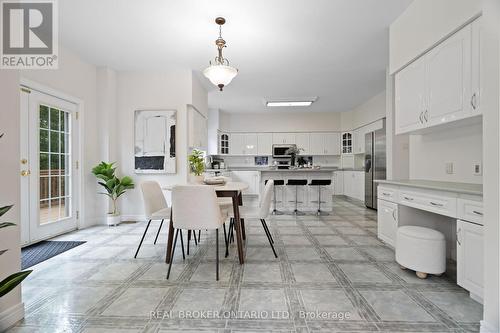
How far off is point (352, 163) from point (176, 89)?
225 inches

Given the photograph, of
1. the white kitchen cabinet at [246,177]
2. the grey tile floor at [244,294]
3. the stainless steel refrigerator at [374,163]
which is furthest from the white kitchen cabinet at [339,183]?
the grey tile floor at [244,294]

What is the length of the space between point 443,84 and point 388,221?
1.57 meters

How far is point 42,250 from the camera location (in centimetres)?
293

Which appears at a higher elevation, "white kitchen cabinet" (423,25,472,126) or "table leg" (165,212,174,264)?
"white kitchen cabinet" (423,25,472,126)

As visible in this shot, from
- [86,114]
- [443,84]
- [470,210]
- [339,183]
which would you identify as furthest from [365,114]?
[86,114]

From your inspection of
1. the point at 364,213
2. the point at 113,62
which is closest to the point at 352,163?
the point at 364,213

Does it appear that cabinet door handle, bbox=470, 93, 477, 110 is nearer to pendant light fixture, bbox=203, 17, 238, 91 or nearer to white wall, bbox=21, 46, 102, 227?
pendant light fixture, bbox=203, 17, 238, 91

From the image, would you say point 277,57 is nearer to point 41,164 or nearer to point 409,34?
point 409,34

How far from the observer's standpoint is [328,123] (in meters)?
7.93

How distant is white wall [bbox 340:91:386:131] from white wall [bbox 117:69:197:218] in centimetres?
440

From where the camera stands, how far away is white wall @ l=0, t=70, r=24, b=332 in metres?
1.48

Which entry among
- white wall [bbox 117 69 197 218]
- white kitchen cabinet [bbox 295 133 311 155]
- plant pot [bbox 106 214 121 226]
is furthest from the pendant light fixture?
white kitchen cabinet [bbox 295 133 311 155]

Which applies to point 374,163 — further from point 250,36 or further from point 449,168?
point 250,36

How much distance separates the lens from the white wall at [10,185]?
1.48 m
